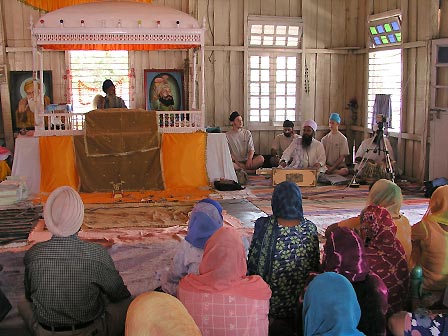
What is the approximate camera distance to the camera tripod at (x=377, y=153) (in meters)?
8.54

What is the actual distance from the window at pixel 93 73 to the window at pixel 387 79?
457 cm

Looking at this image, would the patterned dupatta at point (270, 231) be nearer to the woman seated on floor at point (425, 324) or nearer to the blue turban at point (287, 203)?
the blue turban at point (287, 203)

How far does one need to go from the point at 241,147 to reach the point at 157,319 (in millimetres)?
7938

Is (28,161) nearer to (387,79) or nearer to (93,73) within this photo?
(93,73)

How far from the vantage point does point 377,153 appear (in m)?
8.92

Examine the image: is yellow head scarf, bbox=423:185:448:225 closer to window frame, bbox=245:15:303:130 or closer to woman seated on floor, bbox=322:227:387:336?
woman seated on floor, bbox=322:227:387:336

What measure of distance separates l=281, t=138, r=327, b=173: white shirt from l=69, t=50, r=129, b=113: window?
3.51 meters

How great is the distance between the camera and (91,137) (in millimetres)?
8031

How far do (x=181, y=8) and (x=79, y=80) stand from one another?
2.31 metres

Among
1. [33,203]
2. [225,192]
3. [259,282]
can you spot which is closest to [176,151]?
[225,192]

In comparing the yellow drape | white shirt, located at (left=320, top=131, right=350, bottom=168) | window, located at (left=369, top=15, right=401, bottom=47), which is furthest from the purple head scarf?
window, located at (left=369, top=15, right=401, bottom=47)

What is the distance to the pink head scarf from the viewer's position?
262 centimetres

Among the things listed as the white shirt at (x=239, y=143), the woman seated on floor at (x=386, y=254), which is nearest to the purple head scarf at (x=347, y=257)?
the woman seated on floor at (x=386, y=254)

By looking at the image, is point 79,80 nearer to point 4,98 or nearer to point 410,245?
point 4,98
